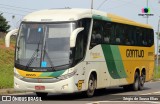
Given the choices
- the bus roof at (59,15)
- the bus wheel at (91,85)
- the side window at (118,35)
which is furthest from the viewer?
the side window at (118,35)

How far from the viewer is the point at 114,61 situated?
2247 centimetres

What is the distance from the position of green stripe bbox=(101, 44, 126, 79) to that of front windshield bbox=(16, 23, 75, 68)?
125 inches

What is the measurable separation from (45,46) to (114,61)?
520 cm

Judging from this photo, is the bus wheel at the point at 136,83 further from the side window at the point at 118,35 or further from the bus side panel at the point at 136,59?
the side window at the point at 118,35

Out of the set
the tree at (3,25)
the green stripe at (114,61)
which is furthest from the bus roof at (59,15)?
the tree at (3,25)

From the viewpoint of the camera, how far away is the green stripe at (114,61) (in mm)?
21466

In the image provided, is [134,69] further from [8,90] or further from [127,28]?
[8,90]

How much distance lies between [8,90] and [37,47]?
429cm

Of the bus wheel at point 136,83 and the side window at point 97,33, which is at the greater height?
the side window at point 97,33

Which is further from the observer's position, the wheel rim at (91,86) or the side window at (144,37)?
the side window at (144,37)

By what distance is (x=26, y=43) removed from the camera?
18.4 m

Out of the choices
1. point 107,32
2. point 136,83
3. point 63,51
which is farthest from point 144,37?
point 63,51

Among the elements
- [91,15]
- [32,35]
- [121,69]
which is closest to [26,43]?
[32,35]

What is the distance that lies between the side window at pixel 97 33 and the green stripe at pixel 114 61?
532 millimetres
